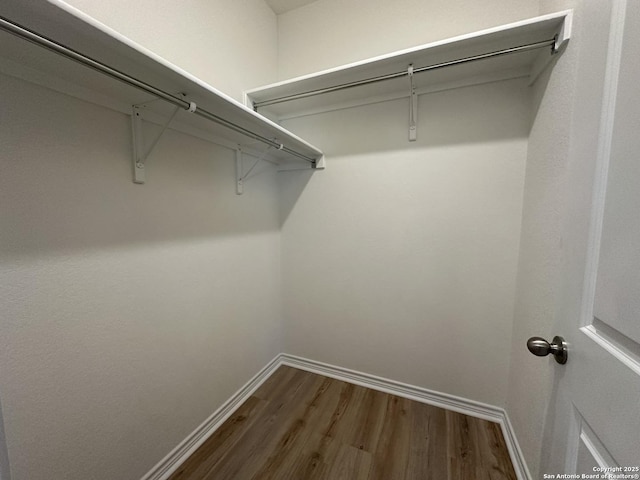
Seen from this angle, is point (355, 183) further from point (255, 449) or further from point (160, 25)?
point (255, 449)

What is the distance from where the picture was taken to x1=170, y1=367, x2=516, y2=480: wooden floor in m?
1.21

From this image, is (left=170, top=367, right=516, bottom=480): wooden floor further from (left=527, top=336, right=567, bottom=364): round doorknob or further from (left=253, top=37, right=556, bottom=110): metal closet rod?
(left=253, top=37, right=556, bottom=110): metal closet rod

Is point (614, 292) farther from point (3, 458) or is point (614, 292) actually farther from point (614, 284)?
point (3, 458)

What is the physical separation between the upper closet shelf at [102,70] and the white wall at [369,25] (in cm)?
89

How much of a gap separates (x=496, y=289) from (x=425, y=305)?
15.7 inches

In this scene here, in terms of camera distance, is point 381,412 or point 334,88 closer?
point 334,88

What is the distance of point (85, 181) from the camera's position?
0.88 metres

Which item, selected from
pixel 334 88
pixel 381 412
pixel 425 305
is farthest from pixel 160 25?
pixel 381 412

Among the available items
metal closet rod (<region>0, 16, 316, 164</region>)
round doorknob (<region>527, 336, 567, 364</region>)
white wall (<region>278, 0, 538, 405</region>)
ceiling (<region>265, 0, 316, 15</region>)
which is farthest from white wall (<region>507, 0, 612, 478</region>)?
ceiling (<region>265, 0, 316, 15</region>)

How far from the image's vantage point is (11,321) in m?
0.73

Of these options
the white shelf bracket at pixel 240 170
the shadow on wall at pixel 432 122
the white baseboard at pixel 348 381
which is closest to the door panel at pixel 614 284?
the shadow on wall at pixel 432 122

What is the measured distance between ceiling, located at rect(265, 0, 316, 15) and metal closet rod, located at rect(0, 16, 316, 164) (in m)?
1.10

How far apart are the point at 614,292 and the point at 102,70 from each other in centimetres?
130

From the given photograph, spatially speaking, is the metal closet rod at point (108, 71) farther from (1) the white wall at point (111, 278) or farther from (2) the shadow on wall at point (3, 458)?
(2) the shadow on wall at point (3, 458)
